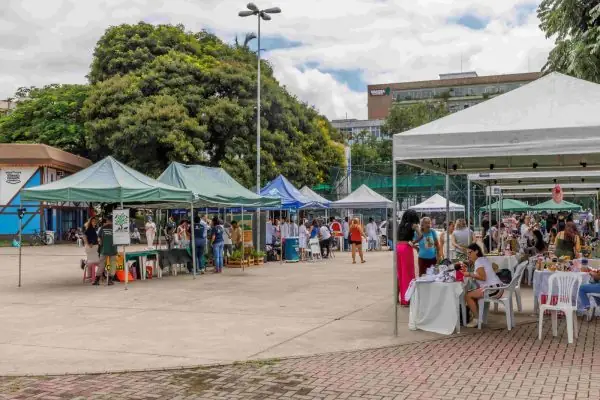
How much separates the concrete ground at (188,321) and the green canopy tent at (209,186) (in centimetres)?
230

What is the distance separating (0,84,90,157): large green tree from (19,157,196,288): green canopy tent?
26566mm

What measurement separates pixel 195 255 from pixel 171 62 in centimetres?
2032

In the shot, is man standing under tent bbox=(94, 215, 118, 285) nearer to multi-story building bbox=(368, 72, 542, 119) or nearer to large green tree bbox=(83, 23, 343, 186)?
large green tree bbox=(83, 23, 343, 186)

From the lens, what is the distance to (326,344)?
823cm

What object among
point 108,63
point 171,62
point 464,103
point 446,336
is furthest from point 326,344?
point 464,103

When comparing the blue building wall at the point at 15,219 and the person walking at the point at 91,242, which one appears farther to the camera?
the blue building wall at the point at 15,219

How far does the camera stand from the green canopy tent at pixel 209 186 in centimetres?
1784

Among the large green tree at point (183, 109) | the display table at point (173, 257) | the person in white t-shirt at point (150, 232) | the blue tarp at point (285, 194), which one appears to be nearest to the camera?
the display table at point (173, 257)

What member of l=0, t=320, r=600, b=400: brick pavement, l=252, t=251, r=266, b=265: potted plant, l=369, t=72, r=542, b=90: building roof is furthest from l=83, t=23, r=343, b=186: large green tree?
l=369, t=72, r=542, b=90: building roof

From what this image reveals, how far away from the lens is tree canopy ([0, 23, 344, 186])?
33156 millimetres

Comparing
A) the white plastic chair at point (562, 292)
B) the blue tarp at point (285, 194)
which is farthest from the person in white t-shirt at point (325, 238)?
the white plastic chair at point (562, 292)

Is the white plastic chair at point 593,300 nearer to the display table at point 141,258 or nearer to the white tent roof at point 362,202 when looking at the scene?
the display table at point 141,258

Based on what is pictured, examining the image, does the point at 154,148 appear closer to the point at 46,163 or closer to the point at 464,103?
the point at 46,163

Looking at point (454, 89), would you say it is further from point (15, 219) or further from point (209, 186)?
point (209, 186)
